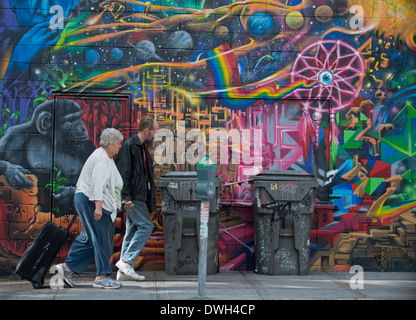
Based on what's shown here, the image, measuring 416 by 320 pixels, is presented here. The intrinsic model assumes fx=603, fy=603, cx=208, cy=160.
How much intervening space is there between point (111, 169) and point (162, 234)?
2.02m

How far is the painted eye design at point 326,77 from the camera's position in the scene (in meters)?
9.48

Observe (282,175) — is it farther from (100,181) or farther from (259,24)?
(100,181)

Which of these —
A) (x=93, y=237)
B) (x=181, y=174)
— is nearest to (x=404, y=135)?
(x=181, y=174)

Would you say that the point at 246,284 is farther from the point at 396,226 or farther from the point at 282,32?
the point at 282,32

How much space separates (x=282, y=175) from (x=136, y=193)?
2091 millimetres

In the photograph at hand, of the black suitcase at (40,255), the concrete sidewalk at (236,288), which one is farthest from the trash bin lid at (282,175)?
the black suitcase at (40,255)

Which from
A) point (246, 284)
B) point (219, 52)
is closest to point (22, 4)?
point (219, 52)

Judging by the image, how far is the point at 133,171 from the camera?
8234mm

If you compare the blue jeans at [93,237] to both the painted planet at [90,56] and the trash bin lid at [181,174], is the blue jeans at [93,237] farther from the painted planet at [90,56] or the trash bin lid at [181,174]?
the painted planet at [90,56]

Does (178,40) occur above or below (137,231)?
above

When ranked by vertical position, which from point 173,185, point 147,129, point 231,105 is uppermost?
point 231,105

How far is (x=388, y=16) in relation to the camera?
959 centimetres

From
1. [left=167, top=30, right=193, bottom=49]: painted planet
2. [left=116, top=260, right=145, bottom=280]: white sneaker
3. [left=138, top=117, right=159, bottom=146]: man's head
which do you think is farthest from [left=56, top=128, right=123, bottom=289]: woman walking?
[left=167, top=30, right=193, bottom=49]: painted planet

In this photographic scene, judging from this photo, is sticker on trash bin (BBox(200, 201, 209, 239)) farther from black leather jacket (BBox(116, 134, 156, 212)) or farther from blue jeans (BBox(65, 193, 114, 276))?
black leather jacket (BBox(116, 134, 156, 212))
